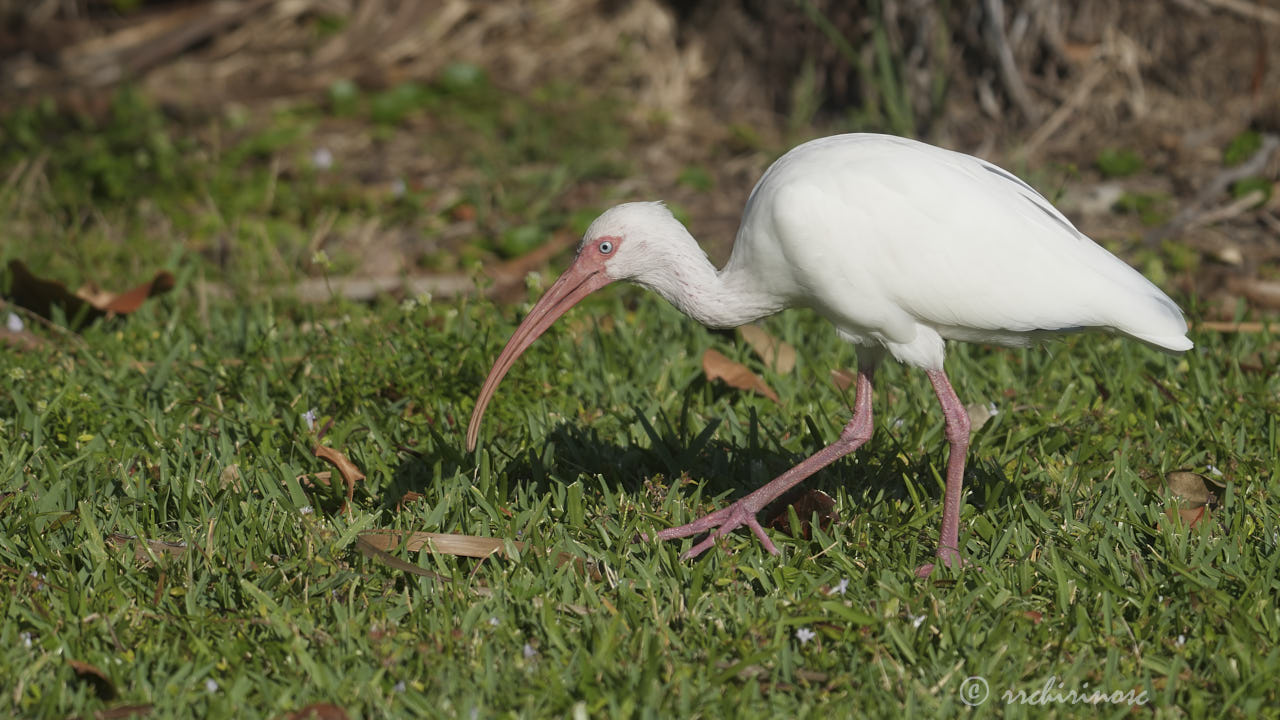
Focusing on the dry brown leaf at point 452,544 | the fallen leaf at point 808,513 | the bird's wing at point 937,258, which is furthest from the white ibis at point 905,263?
the dry brown leaf at point 452,544

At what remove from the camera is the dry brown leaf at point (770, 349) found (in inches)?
205

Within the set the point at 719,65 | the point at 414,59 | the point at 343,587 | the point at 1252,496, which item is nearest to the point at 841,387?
the point at 1252,496

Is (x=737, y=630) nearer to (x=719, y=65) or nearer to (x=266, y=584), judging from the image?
(x=266, y=584)

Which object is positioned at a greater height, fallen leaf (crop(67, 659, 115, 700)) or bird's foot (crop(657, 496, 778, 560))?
fallen leaf (crop(67, 659, 115, 700))

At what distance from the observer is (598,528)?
3932 mm

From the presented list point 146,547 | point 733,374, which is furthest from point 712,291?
point 146,547

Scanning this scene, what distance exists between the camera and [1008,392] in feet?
16.3

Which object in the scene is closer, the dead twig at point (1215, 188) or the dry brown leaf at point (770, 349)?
the dry brown leaf at point (770, 349)

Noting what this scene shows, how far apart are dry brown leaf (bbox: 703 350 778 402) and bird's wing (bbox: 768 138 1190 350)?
46.8 inches

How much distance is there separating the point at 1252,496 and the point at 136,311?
4438mm

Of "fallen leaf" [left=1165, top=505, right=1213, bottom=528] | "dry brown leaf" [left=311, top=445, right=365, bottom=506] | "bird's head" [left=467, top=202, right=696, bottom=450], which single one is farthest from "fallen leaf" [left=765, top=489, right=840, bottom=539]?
"dry brown leaf" [left=311, top=445, right=365, bottom=506]

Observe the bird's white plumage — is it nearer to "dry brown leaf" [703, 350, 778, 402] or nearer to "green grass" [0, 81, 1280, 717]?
"green grass" [0, 81, 1280, 717]

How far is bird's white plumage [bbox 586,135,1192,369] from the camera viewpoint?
370 centimetres

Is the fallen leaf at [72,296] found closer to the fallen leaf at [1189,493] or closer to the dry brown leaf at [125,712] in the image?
the dry brown leaf at [125,712]
